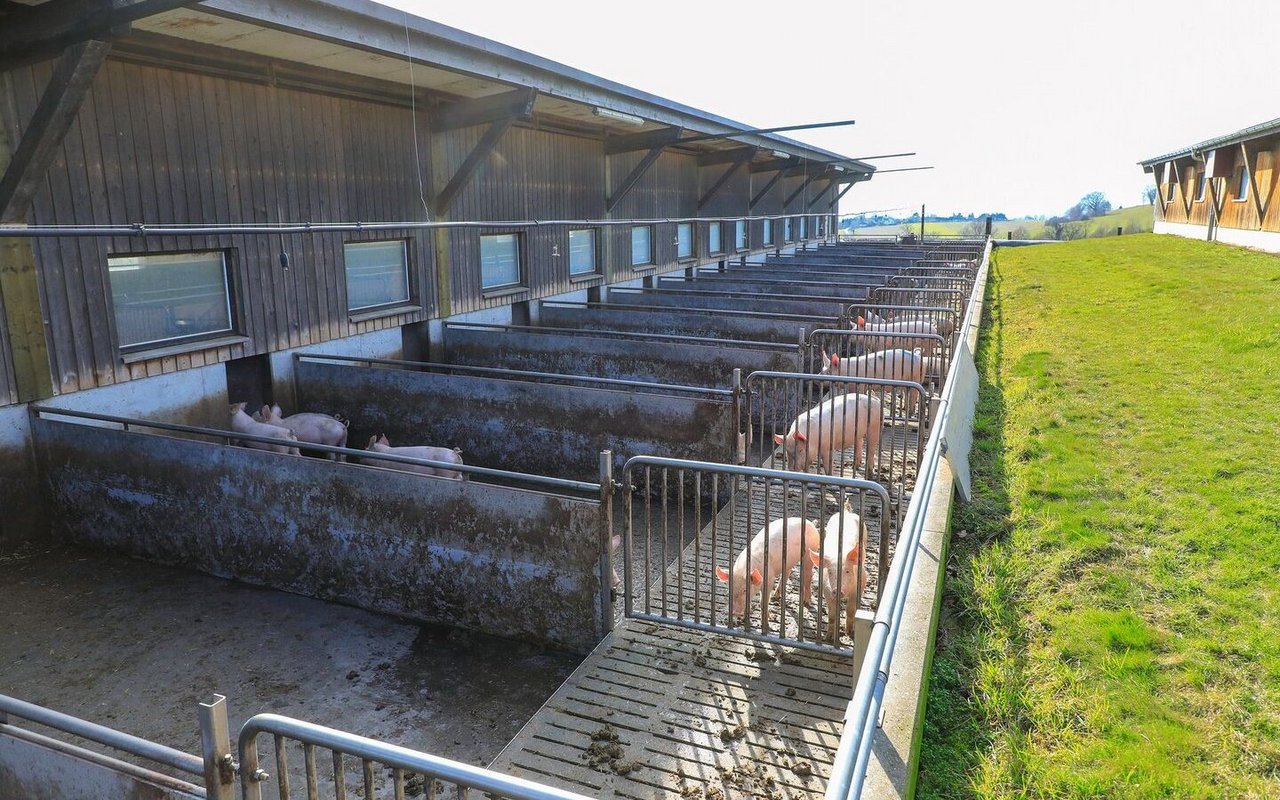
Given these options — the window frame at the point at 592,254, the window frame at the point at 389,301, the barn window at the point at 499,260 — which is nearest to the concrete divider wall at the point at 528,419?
the window frame at the point at 389,301

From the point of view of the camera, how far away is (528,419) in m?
8.45

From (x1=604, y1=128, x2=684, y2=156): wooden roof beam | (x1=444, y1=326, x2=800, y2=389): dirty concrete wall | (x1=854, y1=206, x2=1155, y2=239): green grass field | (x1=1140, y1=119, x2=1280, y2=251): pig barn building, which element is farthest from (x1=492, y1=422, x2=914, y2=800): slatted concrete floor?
(x1=854, y1=206, x2=1155, y2=239): green grass field

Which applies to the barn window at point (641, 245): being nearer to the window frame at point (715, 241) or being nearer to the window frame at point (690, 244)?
the window frame at point (690, 244)

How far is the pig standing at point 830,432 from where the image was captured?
7500mm

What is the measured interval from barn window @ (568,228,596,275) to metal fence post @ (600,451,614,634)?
38.9 feet

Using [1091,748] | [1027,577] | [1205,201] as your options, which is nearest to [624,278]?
[1027,577]

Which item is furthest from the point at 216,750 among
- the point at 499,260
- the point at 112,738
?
the point at 499,260

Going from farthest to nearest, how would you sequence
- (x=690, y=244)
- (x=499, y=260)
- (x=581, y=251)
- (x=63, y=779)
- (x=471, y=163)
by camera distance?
(x=690, y=244)
(x=581, y=251)
(x=499, y=260)
(x=471, y=163)
(x=63, y=779)

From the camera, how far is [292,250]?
1003 centimetres

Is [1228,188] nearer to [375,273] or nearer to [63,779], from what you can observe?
[375,273]

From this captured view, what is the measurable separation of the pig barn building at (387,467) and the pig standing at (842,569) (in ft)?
0.15

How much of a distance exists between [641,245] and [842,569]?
16.2m

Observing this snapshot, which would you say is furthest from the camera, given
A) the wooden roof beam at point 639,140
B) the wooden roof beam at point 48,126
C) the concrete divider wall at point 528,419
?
the wooden roof beam at point 639,140

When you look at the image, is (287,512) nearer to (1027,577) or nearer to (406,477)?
(406,477)
